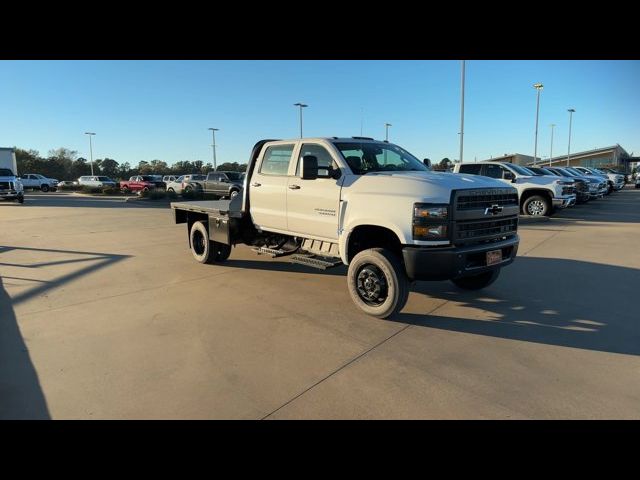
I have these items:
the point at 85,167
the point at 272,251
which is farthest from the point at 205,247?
the point at 85,167

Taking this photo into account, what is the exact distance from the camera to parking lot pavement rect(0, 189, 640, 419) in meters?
3.24

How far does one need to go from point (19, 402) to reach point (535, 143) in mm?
52087

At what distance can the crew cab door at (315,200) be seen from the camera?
18.5 ft

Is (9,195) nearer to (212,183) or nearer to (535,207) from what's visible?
(212,183)

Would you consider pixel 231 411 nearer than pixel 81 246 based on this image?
Yes

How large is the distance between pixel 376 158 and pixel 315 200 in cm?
108

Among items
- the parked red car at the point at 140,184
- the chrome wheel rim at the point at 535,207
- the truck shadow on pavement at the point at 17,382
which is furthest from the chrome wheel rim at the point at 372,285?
the parked red car at the point at 140,184

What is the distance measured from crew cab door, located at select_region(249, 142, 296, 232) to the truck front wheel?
1314 millimetres

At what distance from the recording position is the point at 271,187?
6656 millimetres

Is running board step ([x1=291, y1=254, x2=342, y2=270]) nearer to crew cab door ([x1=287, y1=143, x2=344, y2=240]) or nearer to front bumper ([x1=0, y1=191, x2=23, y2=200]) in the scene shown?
crew cab door ([x1=287, y1=143, x2=344, y2=240])

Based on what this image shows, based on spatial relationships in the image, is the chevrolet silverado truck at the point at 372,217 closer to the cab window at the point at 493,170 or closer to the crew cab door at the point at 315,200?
the crew cab door at the point at 315,200
